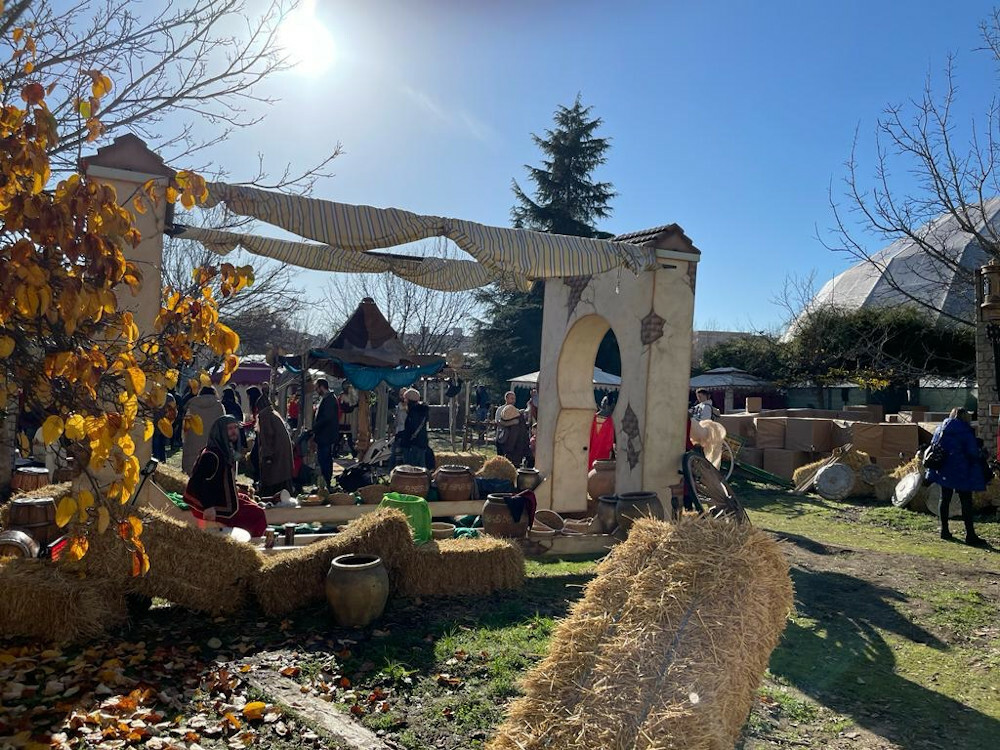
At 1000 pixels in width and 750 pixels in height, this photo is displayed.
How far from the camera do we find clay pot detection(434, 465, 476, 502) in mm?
8641

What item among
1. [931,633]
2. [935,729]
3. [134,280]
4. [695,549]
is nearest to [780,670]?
[935,729]

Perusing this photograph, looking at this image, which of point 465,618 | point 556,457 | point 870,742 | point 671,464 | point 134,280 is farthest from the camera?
point 556,457

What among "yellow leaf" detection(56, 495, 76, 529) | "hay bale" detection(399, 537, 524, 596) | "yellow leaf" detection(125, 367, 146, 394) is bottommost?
"hay bale" detection(399, 537, 524, 596)

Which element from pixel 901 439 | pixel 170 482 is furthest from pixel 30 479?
pixel 901 439

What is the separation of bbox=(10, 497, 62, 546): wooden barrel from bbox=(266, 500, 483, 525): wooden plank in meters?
2.69

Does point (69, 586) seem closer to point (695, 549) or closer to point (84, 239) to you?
point (84, 239)

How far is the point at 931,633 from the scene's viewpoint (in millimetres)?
5645

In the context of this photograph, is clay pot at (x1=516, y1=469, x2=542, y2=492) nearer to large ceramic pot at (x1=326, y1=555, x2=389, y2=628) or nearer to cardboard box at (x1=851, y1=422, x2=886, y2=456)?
large ceramic pot at (x1=326, y1=555, x2=389, y2=628)

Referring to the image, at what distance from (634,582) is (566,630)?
1.31ft

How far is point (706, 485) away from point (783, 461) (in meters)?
8.19

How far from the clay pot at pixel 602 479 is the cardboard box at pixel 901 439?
6.48 m

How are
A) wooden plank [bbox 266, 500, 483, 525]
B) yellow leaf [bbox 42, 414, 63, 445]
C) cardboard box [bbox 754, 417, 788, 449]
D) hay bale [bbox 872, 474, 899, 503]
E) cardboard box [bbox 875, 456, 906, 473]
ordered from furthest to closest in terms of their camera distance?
cardboard box [bbox 754, 417, 788, 449] < cardboard box [bbox 875, 456, 906, 473] < hay bale [bbox 872, 474, 899, 503] < wooden plank [bbox 266, 500, 483, 525] < yellow leaf [bbox 42, 414, 63, 445]

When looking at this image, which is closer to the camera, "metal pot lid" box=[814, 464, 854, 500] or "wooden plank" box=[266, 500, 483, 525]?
"wooden plank" box=[266, 500, 483, 525]

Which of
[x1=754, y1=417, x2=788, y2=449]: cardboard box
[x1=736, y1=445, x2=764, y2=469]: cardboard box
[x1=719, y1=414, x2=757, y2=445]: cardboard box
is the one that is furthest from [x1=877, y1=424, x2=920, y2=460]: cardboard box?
[x1=719, y1=414, x2=757, y2=445]: cardboard box
